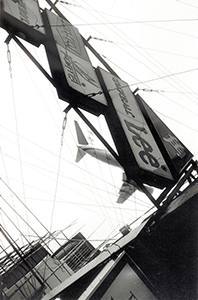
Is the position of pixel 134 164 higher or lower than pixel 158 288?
higher

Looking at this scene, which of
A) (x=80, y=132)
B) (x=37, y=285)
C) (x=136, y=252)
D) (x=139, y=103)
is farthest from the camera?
(x=80, y=132)

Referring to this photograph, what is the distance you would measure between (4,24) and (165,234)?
5738 millimetres

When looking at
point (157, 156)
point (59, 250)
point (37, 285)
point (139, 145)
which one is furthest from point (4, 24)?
point (59, 250)

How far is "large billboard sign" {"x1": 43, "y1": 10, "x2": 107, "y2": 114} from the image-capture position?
525 centimetres

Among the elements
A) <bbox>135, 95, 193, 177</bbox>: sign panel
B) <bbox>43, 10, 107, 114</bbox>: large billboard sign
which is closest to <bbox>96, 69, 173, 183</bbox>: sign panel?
<bbox>135, 95, 193, 177</bbox>: sign panel

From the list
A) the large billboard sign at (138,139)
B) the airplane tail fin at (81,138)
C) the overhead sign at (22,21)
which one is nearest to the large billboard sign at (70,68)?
the overhead sign at (22,21)

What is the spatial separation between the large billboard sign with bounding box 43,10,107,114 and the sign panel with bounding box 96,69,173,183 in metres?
0.48

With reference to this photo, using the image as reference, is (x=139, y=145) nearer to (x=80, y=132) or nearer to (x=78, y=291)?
(x=78, y=291)

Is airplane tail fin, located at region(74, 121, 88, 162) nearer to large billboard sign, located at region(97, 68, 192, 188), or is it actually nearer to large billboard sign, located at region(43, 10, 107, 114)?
large billboard sign, located at region(97, 68, 192, 188)

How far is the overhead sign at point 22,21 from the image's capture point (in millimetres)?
5283

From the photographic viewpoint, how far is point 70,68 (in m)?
5.67

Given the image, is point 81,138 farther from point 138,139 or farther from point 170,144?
point 138,139

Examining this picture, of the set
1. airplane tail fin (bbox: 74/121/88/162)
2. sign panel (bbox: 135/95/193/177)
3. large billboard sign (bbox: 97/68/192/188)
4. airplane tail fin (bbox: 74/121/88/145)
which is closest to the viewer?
large billboard sign (bbox: 97/68/192/188)

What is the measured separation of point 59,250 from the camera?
20812 millimetres
